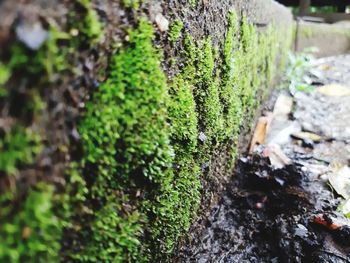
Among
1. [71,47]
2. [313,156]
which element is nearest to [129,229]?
[71,47]

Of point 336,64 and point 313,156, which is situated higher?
point 313,156

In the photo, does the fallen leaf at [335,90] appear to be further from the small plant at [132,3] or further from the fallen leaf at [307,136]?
the small plant at [132,3]

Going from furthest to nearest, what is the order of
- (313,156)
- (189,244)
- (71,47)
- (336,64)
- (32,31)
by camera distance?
(336,64) → (313,156) → (189,244) → (71,47) → (32,31)

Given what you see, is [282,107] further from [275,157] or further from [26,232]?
[26,232]

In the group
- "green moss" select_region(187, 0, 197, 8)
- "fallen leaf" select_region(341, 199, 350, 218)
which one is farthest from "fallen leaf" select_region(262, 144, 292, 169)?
"green moss" select_region(187, 0, 197, 8)

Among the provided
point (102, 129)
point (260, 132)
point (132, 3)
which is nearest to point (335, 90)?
point (260, 132)

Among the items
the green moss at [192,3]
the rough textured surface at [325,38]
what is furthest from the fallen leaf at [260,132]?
the rough textured surface at [325,38]

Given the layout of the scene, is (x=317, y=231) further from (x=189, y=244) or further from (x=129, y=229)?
(x=129, y=229)
